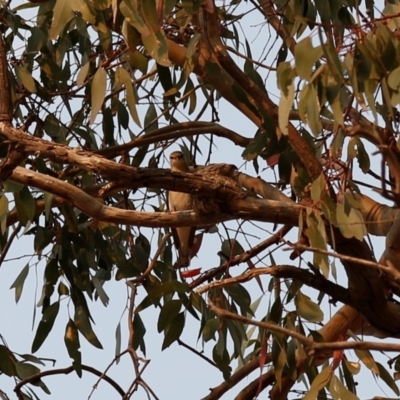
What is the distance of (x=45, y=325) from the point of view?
9.64 ft

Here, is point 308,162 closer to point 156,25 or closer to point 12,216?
point 156,25

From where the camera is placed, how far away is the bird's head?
136 inches

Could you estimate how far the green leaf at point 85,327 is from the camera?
2945 millimetres

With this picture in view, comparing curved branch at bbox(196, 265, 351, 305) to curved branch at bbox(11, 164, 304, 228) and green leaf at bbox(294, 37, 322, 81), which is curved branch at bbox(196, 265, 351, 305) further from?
green leaf at bbox(294, 37, 322, 81)

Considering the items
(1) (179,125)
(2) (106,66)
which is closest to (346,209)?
(2) (106,66)

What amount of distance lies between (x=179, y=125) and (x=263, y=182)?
0.36 metres

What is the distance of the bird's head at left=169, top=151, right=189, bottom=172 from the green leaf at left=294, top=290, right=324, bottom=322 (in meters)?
1.05

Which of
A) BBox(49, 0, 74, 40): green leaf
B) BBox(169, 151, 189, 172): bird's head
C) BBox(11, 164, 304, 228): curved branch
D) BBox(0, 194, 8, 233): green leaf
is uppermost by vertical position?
BBox(169, 151, 189, 172): bird's head

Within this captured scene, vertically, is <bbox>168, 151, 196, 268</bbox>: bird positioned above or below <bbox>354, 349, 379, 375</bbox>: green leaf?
above

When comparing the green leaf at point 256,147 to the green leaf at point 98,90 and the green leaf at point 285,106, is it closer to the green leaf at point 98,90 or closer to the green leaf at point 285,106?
the green leaf at point 98,90

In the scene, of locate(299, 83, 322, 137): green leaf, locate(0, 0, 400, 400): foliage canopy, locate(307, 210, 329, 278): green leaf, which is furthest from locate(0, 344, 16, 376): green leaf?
locate(299, 83, 322, 137): green leaf

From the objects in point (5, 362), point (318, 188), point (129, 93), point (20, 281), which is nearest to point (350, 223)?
point (318, 188)

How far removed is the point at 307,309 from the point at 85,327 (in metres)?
0.76

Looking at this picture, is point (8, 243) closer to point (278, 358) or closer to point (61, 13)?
point (278, 358)
